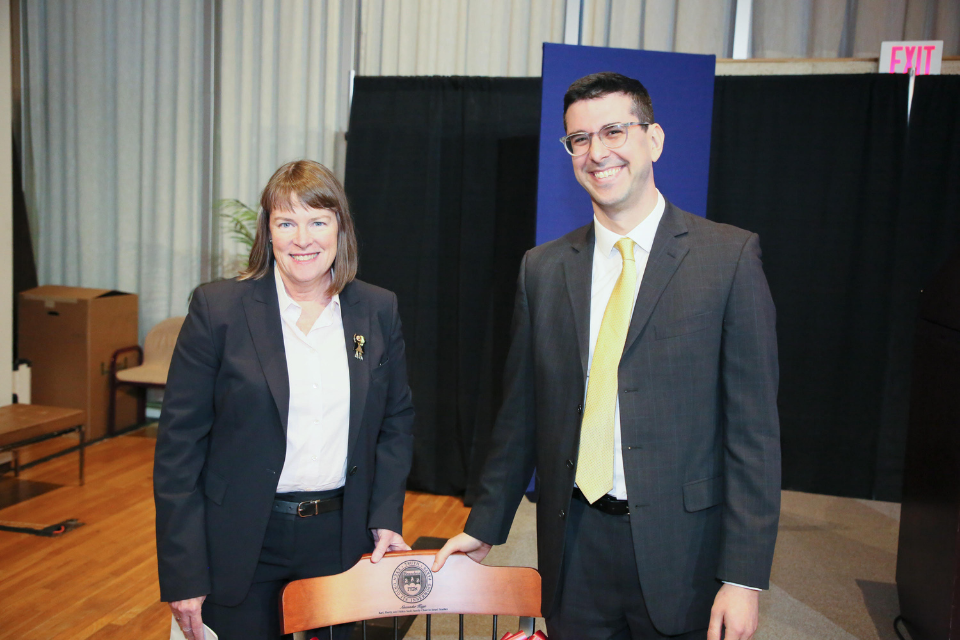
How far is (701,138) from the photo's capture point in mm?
4074

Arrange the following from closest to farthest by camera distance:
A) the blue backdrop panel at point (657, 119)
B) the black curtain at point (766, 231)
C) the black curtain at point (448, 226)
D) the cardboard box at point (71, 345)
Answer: the blue backdrop panel at point (657, 119) → the black curtain at point (766, 231) → the black curtain at point (448, 226) → the cardboard box at point (71, 345)

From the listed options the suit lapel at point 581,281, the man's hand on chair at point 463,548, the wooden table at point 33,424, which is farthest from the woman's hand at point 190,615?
the wooden table at point 33,424

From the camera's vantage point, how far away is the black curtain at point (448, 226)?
185 inches

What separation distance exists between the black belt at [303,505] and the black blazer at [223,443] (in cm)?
4

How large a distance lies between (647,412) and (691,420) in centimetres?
9

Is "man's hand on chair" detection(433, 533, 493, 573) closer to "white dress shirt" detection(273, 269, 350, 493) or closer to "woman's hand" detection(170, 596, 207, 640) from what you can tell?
"white dress shirt" detection(273, 269, 350, 493)

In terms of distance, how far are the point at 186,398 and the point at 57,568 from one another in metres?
2.53

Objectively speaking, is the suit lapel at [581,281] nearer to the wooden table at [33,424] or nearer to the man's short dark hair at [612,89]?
the man's short dark hair at [612,89]

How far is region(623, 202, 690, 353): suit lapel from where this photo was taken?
58.9 inches

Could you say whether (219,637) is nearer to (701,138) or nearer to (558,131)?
(558,131)

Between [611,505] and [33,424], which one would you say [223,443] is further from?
[33,424]

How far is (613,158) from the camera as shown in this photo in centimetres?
153

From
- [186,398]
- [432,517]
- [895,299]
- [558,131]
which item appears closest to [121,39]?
[558,131]

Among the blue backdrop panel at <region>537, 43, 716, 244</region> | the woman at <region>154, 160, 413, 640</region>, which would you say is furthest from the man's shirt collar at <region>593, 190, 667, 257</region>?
the blue backdrop panel at <region>537, 43, 716, 244</region>
